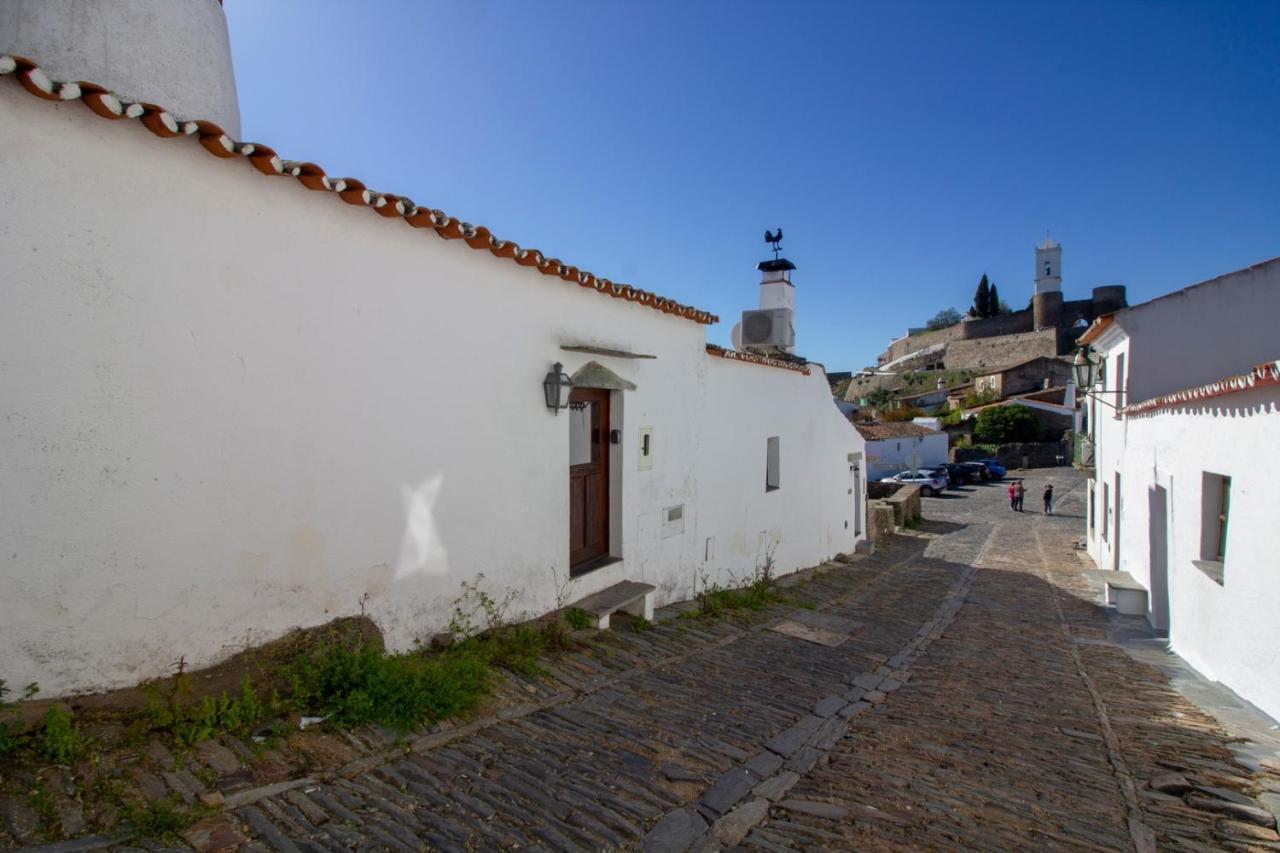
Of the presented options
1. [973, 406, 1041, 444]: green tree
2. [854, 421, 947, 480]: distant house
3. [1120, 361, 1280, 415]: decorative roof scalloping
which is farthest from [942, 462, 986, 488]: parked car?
[1120, 361, 1280, 415]: decorative roof scalloping

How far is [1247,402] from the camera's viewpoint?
19.1 ft

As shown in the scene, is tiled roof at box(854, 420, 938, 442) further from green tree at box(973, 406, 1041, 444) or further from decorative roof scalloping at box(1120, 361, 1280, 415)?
decorative roof scalloping at box(1120, 361, 1280, 415)

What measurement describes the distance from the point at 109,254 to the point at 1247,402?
867cm

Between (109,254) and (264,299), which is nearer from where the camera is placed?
(109,254)

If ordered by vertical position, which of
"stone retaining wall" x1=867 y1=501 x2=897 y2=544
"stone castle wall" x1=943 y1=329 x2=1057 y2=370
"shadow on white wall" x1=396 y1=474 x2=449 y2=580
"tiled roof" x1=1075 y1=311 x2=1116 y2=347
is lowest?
"stone retaining wall" x1=867 y1=501 x2=897 y2=544

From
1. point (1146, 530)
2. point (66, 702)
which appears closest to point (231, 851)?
point (66, 702)

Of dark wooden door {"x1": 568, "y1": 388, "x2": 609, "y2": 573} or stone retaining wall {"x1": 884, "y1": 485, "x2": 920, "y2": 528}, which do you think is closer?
dark wooden door {"x1": 568, "y1": 388, "x2": 609, "y2": 573}

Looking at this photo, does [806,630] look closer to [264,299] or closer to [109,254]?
[264,299]

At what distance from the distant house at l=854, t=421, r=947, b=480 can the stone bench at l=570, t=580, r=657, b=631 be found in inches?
1242

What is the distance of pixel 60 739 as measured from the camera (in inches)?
112

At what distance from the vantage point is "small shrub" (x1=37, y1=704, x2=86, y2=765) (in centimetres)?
281

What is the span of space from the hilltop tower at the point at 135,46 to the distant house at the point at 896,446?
115 ft

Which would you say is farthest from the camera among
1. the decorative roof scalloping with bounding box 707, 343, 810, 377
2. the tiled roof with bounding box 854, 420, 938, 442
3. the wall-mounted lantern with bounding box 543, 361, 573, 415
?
the tiled roof with bounding box 854, 420, 938, 442

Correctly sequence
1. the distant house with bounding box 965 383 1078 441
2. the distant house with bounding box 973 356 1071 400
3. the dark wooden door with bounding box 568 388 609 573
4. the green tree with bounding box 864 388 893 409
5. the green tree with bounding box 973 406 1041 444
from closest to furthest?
the dark wooden door with bounding box 568 388 609 573
the green tree with bounding box 973 406 1041 444
the distant house with bounding box 965 383 1078 441
the distant house with bounding box 973 356 1071 400
the green tree with bounding box 864 388 893 409
